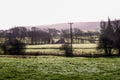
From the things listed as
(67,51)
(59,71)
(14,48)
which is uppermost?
(59,71)

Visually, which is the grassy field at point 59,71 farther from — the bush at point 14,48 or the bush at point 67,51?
the bush at point 14,48

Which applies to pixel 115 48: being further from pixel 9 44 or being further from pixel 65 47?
pixel 9 44

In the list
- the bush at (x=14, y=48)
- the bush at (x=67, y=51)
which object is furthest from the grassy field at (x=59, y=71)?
the bush at (x=14, y=48)

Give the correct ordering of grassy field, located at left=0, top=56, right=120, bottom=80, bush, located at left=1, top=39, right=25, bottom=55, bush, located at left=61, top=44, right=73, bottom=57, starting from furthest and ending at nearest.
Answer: bush, located at left=1, top=39, right=25, bottom=55
bush, located at left=61, top=44, right=73, bottom=57
grassy field, located at left=0, top=56, right=120, bottom=80

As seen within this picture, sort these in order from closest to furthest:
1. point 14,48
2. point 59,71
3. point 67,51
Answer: point 59,71 → point 67,51 → point 14,48

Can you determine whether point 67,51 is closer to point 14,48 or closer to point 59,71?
point 14,48

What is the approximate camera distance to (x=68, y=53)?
80250 millimetres

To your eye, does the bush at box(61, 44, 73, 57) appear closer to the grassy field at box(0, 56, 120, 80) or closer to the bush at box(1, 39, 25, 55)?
the bush at box(1, 39, 25, 55)

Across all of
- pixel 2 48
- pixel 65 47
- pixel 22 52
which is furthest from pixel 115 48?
pixel 2 48

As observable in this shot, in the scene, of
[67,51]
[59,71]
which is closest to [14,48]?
[67,51]


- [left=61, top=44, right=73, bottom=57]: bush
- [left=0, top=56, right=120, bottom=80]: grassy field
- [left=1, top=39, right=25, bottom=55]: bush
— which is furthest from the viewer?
[left=1, top=39, right=25, bottom=55]: bush

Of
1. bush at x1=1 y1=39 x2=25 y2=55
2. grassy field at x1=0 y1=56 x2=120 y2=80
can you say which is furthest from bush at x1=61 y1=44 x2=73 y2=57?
grassy field at x1=0 y1=56 x2=120 y2=80

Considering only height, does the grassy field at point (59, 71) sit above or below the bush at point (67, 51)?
above

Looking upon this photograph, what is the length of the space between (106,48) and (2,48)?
112ft
